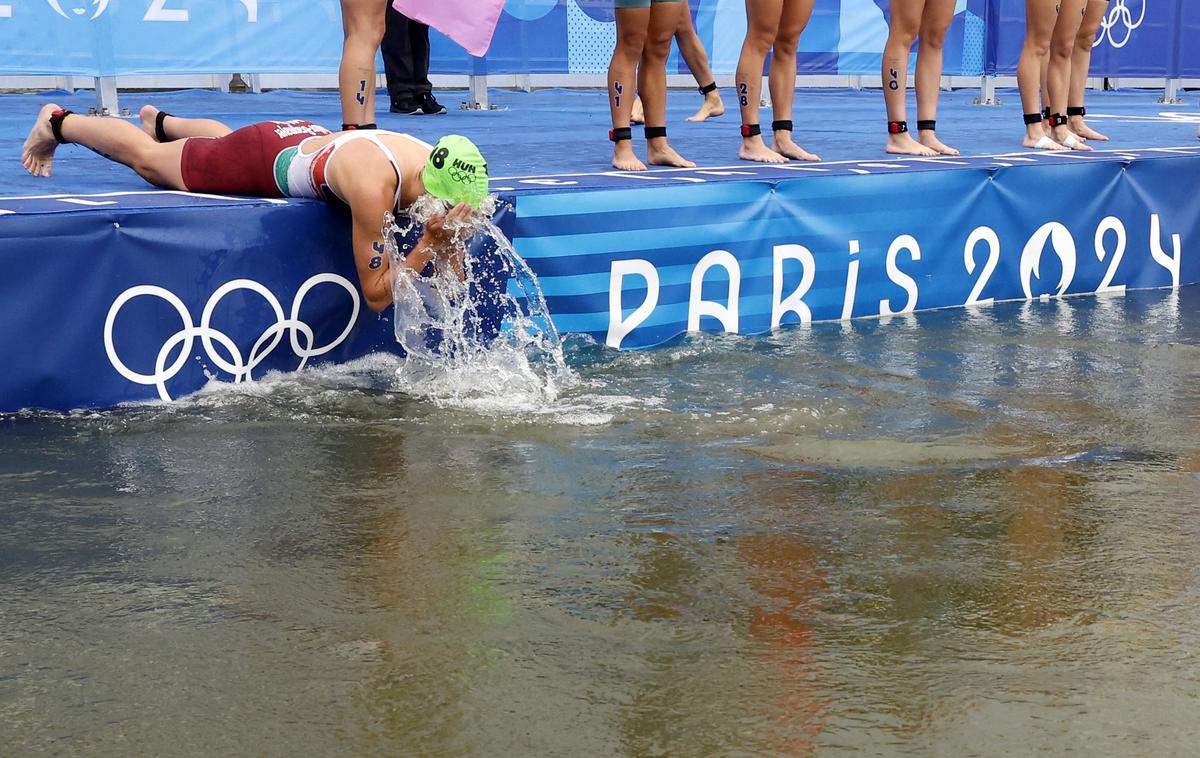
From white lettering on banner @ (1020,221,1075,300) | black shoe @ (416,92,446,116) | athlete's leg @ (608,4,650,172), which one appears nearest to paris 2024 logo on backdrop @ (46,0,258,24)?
black shoe @ (416,92,446,116)

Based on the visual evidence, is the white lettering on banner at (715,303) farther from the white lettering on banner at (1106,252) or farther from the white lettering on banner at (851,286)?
the white lettering on banner at (1106,252)

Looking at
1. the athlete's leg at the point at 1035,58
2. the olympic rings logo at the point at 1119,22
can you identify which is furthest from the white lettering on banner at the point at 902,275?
the olympic rings logo at the point at 1119,22

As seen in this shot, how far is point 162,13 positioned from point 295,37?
3.04ft

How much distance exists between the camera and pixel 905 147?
6.72 metres

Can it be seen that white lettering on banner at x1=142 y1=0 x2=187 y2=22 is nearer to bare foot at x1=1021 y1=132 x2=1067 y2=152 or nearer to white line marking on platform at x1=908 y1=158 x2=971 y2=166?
white line marking on platform at x1=908 y1=158 x2=971 y2=166

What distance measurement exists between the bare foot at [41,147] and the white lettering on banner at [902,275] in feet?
11.5

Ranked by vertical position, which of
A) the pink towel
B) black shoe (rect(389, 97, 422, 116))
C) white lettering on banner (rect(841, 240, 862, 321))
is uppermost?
the pink towel

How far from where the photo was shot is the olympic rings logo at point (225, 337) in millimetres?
4125

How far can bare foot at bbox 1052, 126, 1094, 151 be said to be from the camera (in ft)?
23.6

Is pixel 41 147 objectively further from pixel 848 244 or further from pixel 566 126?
pixel 566 126

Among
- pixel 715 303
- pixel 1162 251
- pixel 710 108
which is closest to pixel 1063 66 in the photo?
pixel 1162 251

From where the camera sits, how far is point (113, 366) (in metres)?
4.11

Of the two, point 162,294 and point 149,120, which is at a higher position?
point 149,120

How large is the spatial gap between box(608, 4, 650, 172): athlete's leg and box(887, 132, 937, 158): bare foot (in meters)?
1.63
